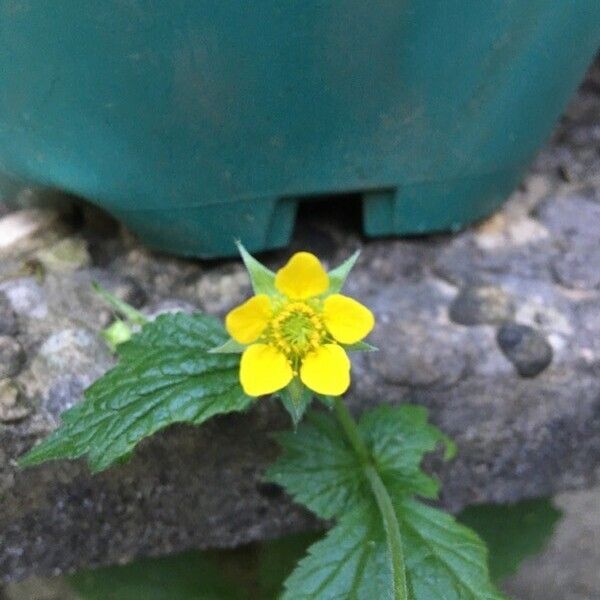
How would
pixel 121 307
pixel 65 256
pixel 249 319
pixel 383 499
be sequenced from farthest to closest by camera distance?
pixel 65 256 < pixel 121 307 < pixel 383 499 < pixel 249 319

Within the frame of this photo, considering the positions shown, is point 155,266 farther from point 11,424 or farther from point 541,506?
point 541,506

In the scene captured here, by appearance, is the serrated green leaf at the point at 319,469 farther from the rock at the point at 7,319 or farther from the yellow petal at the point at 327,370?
the rock at the point at 7,319

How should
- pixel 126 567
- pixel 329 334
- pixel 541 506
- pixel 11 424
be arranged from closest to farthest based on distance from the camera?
1. pixel 329 334
2. pixel 11 424
3. pixel 126 567
4. pixel 541 506

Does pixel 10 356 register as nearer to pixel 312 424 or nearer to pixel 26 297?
pixel 26 297

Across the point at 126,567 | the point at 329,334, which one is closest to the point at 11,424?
the point at 126,567

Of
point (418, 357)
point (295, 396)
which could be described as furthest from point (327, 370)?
point (418, 357)

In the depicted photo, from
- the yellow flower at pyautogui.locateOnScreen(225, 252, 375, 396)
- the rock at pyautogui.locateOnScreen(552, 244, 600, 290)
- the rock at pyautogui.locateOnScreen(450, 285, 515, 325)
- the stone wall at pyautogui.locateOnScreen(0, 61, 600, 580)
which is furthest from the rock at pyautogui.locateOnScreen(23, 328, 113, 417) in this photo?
the rock at pyautogui.locateOnScreen(552, 244, 600, 290)
